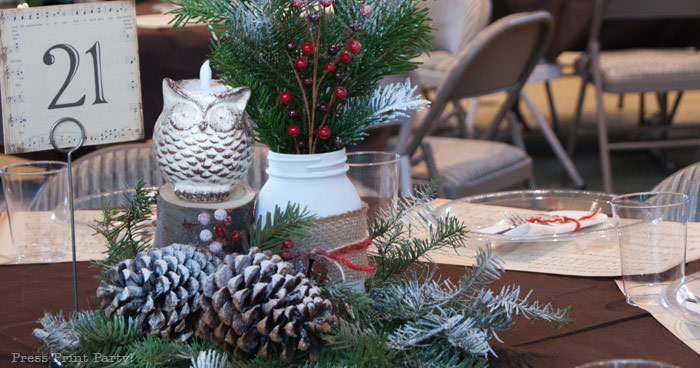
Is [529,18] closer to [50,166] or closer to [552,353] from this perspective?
[50,166]

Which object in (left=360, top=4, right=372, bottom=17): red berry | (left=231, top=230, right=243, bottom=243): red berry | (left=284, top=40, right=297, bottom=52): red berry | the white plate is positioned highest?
(left=360, top=4, right=372, bottom=17): red berry

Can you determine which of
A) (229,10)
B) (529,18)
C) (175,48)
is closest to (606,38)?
(529,18)

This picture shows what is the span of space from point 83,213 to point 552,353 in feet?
2.30

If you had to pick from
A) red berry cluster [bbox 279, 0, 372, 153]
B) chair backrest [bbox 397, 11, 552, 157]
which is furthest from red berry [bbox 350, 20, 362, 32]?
chair backrest [bbox 397, 11, 552, 157]

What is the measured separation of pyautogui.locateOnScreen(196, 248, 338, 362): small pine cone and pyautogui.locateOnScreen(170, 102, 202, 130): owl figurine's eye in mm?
129

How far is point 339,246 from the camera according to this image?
2.02 feet

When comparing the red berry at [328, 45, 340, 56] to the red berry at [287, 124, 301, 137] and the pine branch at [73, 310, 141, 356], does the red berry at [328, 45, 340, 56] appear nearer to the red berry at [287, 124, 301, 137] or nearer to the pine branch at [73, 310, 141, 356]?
the red berry at [287, 124, 301, 137]

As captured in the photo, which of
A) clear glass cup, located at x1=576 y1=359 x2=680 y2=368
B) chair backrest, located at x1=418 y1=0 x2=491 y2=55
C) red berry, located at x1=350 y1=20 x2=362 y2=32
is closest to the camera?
clear glass cup, located at x1=576 y1=359 x2=680 y2=368

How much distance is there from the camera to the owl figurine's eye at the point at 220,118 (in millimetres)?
594

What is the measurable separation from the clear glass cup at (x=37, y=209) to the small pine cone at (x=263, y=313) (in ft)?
1.44

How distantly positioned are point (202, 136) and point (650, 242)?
420 millimetres

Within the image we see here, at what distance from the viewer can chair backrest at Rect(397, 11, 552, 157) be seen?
2.05 meters

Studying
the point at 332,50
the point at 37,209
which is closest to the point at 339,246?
the point at 332,50

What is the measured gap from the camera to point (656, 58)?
10.4ft
